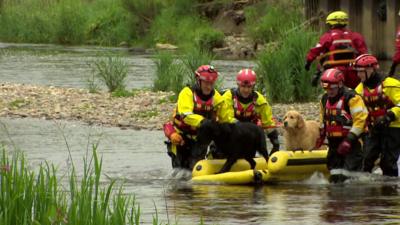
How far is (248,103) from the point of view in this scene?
14703 mm

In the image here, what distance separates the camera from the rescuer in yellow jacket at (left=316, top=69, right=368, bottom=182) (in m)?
13.8

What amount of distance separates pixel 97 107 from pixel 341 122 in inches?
429

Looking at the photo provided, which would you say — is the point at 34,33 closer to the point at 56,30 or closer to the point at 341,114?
the point at 56,30

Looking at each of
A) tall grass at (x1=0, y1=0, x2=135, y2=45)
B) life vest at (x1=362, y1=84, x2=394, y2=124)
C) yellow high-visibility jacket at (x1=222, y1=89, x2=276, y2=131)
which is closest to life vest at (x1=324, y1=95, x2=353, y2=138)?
life vest at (x1=362, y1=84, x2=394, y2=124)

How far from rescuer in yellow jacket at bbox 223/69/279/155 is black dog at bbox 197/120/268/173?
28 cm

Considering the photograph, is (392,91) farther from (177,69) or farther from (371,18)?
(371,18)

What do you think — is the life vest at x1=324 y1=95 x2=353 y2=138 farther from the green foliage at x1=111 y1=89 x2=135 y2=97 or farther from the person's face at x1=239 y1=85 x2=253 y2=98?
the green foliage at x1=111 y1=89 x2=135 y2=97

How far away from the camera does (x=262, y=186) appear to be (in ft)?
47.2

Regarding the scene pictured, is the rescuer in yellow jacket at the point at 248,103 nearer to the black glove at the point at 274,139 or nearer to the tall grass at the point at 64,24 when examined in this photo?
the black glove at the point at 274,139

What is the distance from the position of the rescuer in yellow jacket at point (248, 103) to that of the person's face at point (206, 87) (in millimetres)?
227

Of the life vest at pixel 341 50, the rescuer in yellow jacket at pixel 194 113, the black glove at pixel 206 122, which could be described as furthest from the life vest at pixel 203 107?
the life vest at pixel 341 50

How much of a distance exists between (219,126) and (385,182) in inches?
83.1

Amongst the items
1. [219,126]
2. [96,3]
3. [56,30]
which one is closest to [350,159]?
[219,126]

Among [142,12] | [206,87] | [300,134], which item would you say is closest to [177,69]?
[300,134]
